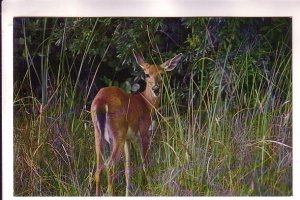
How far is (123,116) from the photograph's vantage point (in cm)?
279

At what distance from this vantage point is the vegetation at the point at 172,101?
2.76 meters

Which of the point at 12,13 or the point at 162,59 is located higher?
the point at 12,13

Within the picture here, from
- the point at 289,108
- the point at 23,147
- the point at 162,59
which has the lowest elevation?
the point at 23,147

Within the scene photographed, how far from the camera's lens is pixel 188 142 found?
9.10 feet

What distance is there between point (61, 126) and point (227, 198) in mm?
910

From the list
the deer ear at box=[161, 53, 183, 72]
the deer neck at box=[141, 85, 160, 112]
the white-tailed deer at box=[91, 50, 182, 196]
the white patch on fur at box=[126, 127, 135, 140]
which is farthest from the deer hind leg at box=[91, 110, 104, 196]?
the deer ear at box=[161, 53, 183, 72]

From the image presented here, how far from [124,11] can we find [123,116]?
529 millimetres

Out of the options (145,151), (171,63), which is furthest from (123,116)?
(171,63)

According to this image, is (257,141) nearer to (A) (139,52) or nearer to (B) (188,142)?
(B) (188,142)

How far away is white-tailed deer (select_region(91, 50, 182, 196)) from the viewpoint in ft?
9.11

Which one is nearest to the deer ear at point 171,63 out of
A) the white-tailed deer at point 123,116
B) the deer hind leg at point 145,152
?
the white-tailed deer at point 123,116

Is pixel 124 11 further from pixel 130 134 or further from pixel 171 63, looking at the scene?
pixel 130 134

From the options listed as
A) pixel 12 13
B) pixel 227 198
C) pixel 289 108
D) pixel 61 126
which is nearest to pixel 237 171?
pixel 227 198

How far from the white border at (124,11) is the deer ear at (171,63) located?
0.70 ft
